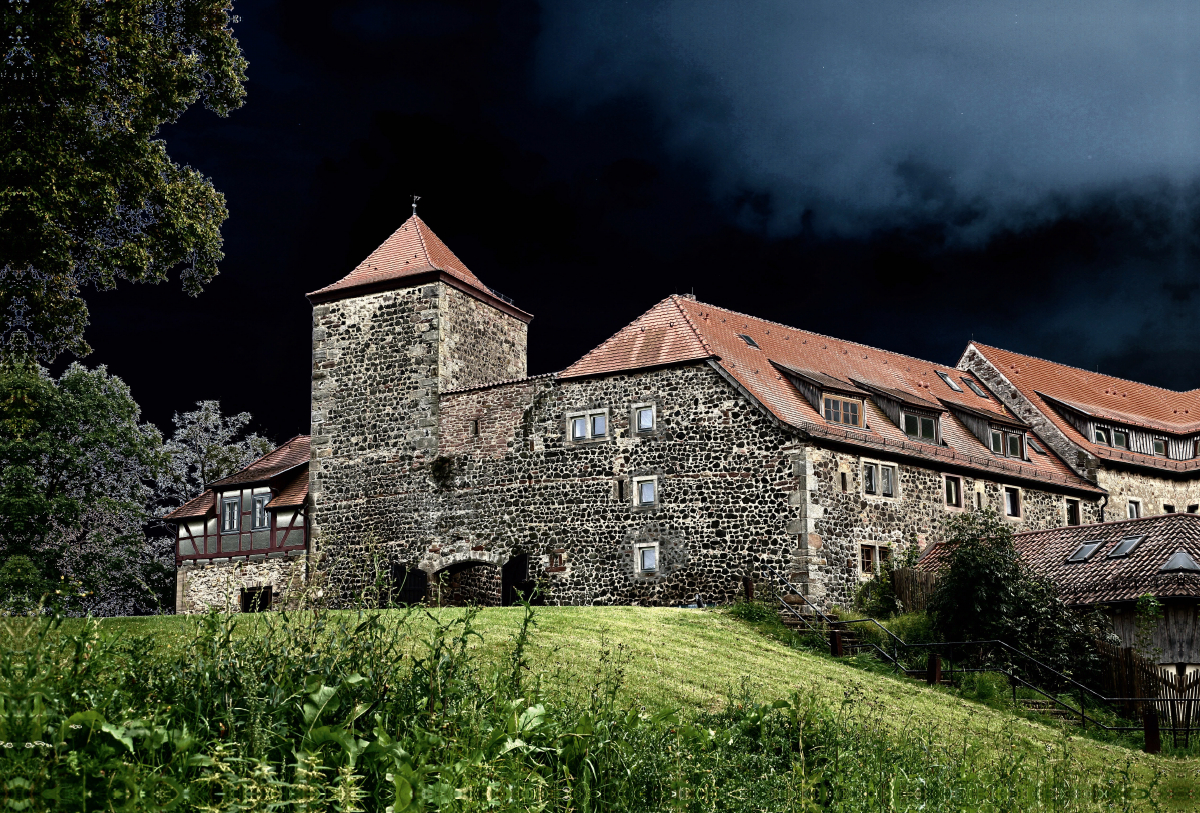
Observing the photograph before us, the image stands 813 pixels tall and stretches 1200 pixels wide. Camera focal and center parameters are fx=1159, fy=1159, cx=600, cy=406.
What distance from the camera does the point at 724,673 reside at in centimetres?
1695

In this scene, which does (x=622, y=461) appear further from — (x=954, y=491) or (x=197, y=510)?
(x=197, y=510)

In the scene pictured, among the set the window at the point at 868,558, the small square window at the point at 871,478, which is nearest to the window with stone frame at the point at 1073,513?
the small square window at the point at 871,478

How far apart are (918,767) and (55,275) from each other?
1558 cm

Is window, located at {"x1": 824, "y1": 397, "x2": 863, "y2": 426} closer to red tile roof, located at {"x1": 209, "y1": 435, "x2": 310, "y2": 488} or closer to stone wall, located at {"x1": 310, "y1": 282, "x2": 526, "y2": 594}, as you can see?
stone wall, located at {"x1": 310, "y1": 282, "x2": 526, "y2": 594}

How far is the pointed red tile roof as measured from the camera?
34656mm

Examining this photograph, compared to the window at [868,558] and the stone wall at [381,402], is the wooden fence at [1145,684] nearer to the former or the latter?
the window at [868,558]

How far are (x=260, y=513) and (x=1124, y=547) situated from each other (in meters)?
26.7

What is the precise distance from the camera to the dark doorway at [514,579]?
100 feet

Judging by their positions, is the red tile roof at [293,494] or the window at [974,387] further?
the window at [974,387]

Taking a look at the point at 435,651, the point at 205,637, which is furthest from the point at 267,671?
the point at 435,651

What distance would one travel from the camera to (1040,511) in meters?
35.2

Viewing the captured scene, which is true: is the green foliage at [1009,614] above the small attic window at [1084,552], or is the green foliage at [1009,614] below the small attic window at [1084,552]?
below

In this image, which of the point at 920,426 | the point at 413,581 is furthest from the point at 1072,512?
the point at 413,581

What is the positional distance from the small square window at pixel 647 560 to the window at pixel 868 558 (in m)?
5.14
